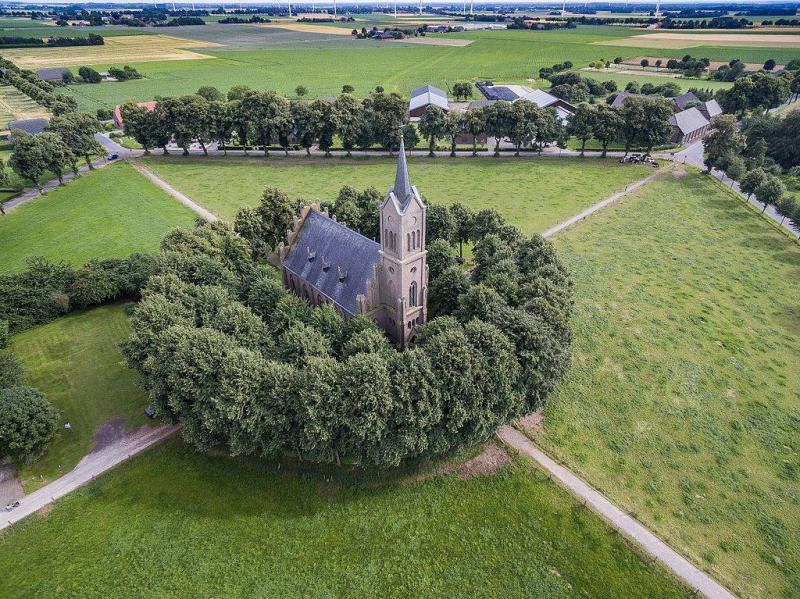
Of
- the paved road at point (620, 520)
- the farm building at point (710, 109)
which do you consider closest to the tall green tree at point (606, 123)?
the farm building at point (710, 109)

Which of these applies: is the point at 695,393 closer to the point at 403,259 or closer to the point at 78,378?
the point at 403,259

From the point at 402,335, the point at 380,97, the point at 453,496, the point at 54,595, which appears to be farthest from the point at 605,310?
the point at 380,97

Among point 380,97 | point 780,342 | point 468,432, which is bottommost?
point 780,342

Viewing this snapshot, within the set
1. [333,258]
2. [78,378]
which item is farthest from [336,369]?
[78,378]

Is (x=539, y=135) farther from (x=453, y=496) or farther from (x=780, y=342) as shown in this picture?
(x=453, y=496)

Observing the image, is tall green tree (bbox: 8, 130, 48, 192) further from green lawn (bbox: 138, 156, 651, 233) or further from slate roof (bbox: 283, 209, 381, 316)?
slate roof (bbox: 283, 209, 381, 316)

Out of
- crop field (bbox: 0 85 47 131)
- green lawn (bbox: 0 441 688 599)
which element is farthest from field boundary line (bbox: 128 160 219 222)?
crop field (bbox: 0 85 47 131)
